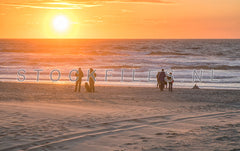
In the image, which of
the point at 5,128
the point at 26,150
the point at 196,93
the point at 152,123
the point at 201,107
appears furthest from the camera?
the point at 196,93

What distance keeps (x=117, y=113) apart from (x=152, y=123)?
6.25 feet

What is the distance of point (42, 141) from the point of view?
688 cm

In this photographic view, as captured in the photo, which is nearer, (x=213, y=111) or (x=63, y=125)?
(x=63, y=125)

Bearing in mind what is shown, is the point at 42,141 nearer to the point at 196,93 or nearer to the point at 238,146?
the point at 238,146

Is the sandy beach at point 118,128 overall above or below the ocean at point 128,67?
below

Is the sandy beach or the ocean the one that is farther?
the ocean

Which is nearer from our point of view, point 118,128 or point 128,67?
point 118,128

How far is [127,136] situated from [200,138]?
1.70 m

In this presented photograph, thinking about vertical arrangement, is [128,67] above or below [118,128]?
above

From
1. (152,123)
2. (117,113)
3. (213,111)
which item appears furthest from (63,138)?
(213,111)

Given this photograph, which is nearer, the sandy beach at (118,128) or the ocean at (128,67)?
the sandy beach at (118,128)

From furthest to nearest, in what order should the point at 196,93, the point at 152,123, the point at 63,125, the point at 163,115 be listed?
the point at 196,93 < the point at 163,115 < the point at 152,123 < the point at 63,125

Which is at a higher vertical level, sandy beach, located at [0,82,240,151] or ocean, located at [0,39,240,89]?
ocean, located at [0,39,240,89]

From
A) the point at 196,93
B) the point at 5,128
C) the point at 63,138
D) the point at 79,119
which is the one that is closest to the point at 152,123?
the point at 79,119
